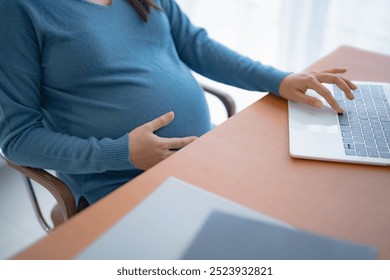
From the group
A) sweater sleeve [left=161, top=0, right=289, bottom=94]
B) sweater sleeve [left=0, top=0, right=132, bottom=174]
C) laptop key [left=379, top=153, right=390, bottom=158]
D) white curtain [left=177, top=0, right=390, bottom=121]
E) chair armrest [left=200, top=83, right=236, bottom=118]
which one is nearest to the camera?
laptop key [left=379, top=153, right=390, bottom=158]

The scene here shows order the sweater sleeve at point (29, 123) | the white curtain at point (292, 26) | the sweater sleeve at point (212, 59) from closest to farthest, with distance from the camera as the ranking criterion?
the sweater sleeve at point (29, 123) < the sweater sleeve at point (212, 59) < the white curtain at point (292, 26)

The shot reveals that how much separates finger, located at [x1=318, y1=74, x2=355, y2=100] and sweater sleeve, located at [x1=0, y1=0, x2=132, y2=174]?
45 centimetres

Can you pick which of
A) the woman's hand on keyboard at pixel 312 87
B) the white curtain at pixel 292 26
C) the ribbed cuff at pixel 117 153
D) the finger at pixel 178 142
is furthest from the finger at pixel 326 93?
the white curtain at pixel 292 26

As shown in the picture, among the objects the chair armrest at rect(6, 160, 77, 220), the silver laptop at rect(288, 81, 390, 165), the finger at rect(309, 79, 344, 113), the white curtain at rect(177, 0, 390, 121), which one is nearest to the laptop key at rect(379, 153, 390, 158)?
the silver laptop at rect(288, 81, 390, 165)

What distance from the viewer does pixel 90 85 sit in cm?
92

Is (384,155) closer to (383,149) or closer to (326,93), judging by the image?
(383,149)

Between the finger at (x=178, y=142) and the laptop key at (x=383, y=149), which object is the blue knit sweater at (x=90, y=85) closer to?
the finger at (x=178, y=142)

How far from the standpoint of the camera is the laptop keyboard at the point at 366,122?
724 mm

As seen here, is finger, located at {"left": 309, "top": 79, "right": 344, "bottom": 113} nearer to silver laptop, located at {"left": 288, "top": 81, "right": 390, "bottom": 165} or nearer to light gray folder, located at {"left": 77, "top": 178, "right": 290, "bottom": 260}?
silver laptop, located at {"left": 288, "top": 81, "right": 390, "bottom": 165}

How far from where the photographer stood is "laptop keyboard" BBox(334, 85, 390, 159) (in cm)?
72

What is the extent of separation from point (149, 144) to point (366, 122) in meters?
0.42

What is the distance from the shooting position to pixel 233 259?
52 centimetres

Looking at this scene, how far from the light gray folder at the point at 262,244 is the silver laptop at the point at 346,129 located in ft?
0.61

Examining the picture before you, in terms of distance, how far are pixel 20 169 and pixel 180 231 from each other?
0.49 metres
